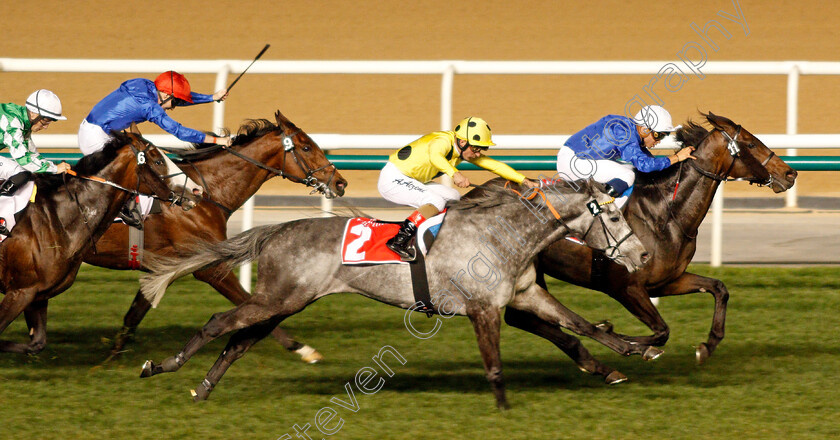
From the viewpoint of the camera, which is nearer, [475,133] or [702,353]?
[475,133]

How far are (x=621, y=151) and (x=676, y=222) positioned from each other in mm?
470

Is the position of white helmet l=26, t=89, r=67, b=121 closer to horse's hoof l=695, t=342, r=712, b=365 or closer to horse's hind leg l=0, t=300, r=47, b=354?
horse's hind leg l=0, t=300, r=47, b=354

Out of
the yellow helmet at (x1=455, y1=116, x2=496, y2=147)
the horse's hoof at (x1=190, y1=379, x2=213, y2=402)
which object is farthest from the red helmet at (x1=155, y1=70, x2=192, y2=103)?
the horse's hoof at (x1=190, y1=379, x2=213, y2=402)

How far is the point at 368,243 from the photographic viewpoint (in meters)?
4.91

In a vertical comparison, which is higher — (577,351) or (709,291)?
(709,291)

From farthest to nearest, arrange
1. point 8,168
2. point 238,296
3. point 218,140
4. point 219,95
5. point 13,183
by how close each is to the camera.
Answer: point 219,95 < point 218,140 < point 238,296 < point 8,168 < point 13,183

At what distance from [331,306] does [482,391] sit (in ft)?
7.59

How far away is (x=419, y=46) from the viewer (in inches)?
696

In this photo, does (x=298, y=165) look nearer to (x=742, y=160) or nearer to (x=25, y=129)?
(x=25, y=129)

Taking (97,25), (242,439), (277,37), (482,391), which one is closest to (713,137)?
(482,391)

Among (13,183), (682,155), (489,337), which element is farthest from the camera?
(682,155)

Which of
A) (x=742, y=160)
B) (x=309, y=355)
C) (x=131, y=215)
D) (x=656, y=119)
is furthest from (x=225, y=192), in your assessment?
(x=742, y=160)

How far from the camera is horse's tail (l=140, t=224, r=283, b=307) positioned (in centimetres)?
503

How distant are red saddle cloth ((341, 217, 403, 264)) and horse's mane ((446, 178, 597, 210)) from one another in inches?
13.0
